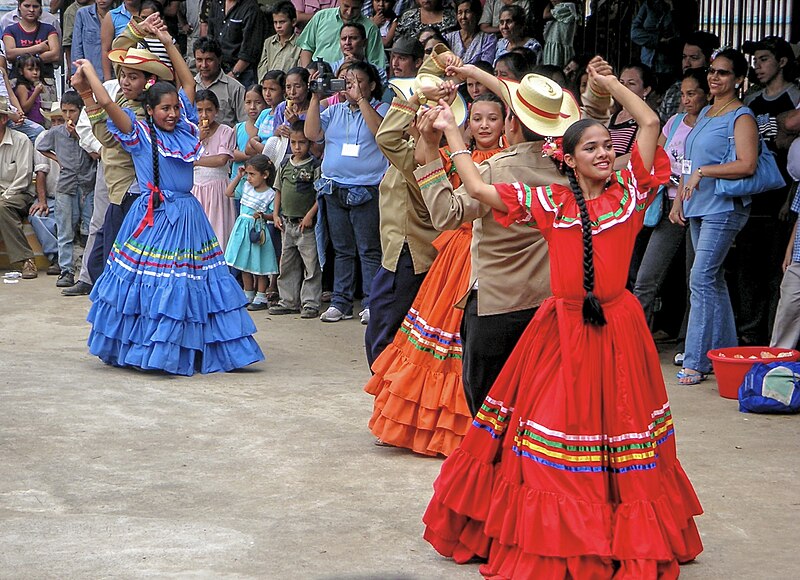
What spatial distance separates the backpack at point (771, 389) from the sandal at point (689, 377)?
2.41ft

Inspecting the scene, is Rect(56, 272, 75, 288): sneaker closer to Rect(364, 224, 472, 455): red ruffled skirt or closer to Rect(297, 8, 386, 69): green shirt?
Rect(297, 8, 386, 69): green shirt

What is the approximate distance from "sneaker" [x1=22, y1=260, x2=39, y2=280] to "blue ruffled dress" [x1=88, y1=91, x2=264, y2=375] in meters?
4.90

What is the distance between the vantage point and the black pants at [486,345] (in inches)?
191

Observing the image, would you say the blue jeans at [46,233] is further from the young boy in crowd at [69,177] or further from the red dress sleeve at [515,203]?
the red dress sleeve at [515,203]

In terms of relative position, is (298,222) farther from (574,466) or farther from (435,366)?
(574,466)

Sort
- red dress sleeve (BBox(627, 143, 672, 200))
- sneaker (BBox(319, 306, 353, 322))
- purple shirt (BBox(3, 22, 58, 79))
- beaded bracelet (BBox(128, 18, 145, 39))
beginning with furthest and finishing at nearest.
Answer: purple shirt (BBox(3, 22, 58, 79)), sneaker (BBox(319, 306, 353, 322)), beaded bracelet (BBox(128, 18, 145, 39)), red dress sleeve (BBox(627, 143, 672, 200))

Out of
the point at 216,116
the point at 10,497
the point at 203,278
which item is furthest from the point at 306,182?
the point at 10,497

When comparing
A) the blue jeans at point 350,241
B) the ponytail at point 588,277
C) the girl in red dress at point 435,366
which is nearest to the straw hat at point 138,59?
the blue jeans at point 350,241

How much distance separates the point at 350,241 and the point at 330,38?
2370 mm

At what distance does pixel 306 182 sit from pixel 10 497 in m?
5.44

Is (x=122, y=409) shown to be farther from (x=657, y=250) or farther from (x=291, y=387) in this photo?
(x=657, y=250)

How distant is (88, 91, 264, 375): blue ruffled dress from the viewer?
8.03 m

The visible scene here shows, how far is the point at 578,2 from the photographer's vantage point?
10906 mm

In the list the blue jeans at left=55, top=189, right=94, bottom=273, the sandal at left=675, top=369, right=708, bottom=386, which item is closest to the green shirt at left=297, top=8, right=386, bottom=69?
the blue jeans at left=55, top=189, right=94, bottom=273
